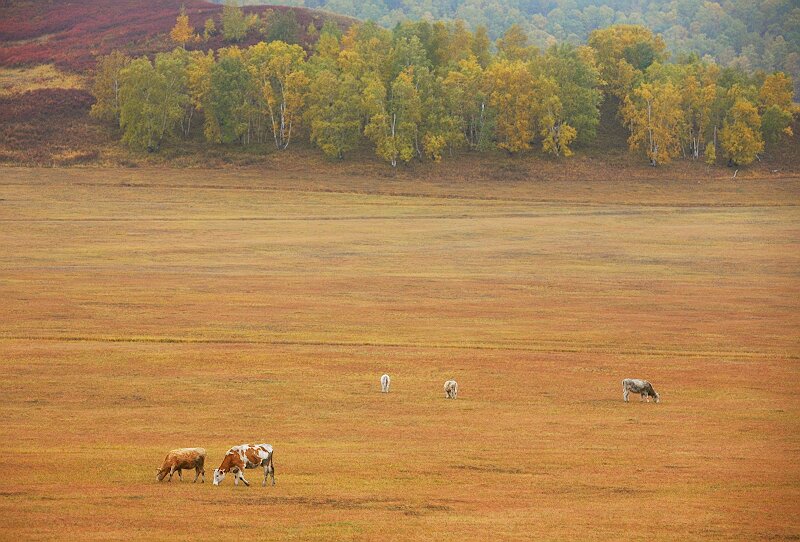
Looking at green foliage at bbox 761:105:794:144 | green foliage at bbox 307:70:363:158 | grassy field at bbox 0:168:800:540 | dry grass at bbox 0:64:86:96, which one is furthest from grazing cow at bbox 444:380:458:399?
dry grass at bbox 0:64:86:96

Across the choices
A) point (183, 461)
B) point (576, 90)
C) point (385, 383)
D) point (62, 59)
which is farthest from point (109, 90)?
point (183, 461)

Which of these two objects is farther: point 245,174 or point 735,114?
point 735,114

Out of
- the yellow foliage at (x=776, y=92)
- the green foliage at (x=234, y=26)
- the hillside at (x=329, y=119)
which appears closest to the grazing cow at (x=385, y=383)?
the hillside at (x=329, y=119)

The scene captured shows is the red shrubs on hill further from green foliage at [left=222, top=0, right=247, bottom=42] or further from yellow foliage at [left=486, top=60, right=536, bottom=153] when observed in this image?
yellow foliage at [left=486, top=60, right=536, bottom=153]

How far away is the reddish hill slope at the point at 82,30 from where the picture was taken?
173 metres

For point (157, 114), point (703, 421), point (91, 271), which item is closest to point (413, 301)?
point (91, 271)

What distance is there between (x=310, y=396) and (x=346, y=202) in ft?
275

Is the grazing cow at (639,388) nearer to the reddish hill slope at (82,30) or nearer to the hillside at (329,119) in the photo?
the hillside at (329,119)

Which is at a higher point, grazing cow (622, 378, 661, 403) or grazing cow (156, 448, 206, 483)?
grazing cow (156, 448, 206, 483)

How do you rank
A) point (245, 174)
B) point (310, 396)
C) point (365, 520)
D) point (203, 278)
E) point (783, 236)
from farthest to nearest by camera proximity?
point (245, 174), point (783, 236), point (203, 278), point (310, 396), point (365, 520)

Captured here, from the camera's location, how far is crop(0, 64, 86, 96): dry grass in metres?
160

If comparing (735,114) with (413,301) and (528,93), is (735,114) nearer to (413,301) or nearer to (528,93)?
(528,93)

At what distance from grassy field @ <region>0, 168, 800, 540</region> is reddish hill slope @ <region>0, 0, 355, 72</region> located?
71330 mm

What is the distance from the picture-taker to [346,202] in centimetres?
12331
